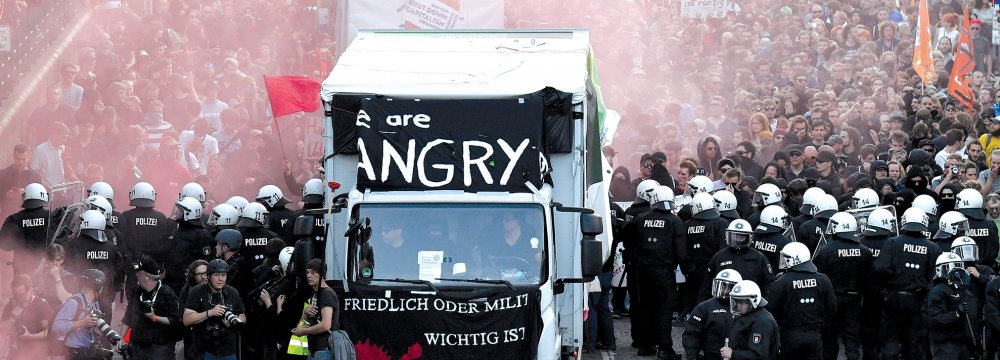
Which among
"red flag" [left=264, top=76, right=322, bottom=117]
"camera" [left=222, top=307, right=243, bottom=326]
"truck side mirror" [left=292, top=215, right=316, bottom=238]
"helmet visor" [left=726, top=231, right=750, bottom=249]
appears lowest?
"camera" [left=222, top=307, right=243, bottom=326]

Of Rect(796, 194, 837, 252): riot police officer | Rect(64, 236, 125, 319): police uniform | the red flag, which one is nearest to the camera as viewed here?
Rect(64, 236, 125, 319): police uniform

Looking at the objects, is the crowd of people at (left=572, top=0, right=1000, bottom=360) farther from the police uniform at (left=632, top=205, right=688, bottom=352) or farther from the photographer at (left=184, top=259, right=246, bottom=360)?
the photographer at (left=184, top=259, right=246, bottom=360)

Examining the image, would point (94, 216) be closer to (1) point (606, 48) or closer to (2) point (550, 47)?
(2) point (550, 47)

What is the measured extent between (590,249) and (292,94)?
789 centimetres

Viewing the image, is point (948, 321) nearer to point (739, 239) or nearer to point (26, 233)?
point (739, 239)

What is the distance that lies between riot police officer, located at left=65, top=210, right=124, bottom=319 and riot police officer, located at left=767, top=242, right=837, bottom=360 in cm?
706

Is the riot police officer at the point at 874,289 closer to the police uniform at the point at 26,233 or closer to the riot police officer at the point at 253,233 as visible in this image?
the riot police officer at the point at 253,233

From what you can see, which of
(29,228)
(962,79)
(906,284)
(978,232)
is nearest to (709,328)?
(906,284)

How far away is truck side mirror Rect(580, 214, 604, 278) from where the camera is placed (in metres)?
15.1

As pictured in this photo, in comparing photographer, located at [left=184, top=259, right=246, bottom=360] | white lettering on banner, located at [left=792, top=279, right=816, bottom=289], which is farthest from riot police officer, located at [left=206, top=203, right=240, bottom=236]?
white lettering on banner, located at [left=792, top=279, right=816, bottom=289]

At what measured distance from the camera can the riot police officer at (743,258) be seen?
18.9 metres

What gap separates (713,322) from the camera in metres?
17.2

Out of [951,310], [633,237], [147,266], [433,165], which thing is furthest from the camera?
[633,237]

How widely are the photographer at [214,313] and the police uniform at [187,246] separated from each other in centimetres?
241
